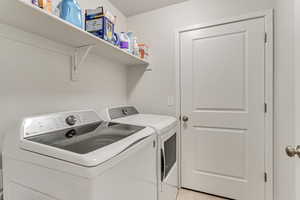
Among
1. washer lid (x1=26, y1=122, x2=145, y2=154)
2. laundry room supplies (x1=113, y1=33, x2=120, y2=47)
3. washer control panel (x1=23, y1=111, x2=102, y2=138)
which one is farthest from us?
laundry room supplies (x1=113, y1=33, x2=120, y2=47)

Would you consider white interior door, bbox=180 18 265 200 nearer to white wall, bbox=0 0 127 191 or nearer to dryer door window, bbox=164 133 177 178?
dryer door window, bbox=164 133 177 178

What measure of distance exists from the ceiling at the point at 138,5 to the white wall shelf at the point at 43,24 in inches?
39.9

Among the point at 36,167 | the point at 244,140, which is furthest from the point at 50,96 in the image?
Result: the point at 244,140

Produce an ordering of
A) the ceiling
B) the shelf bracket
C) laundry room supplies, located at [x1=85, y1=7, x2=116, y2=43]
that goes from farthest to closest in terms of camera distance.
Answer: the ceiling → the shelf bracket → laundry room supplies, located at [x1=85, y1=7, x2=116, y2=43]

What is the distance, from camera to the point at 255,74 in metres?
1.74

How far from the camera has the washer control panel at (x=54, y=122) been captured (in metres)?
0.89

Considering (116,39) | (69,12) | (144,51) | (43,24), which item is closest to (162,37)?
(144,51)

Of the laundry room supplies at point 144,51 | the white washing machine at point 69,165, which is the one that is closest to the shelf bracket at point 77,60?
the white washing machine at point 69,165

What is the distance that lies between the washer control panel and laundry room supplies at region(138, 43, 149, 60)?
1128 millimetres

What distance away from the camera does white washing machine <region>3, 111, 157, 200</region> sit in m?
0.62

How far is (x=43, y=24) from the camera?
1005 millimetres

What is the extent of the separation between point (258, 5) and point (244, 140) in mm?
1547

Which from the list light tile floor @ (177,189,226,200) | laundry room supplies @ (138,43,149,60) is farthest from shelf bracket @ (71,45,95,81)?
light tile floor @ (177,189,226,200)

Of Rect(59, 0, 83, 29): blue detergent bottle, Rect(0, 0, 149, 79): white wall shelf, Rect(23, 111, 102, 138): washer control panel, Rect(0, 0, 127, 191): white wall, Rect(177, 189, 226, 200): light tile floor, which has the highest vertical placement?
Rect(59, 0, 83, 29): blue detergent bottle
